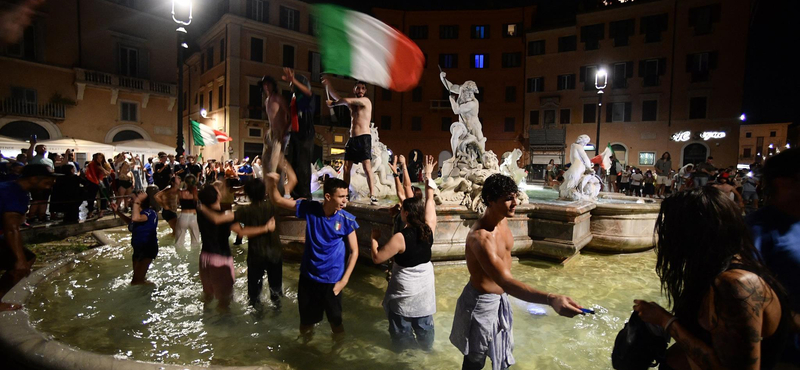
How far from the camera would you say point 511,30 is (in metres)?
33.5

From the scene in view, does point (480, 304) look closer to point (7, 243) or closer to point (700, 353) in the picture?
point (700, 353)

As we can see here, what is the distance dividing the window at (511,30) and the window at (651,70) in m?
10.2

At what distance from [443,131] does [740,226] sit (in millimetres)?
33434

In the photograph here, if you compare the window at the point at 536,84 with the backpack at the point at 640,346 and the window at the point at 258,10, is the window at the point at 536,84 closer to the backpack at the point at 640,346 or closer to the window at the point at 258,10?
the window at the point at 258,10

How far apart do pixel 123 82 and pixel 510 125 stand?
27.6 meters

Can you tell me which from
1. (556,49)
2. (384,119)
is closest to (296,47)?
(384,119)

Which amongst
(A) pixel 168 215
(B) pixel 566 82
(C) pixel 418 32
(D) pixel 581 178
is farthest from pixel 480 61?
(A) pixel 168 215

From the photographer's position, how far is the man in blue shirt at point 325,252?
3.28 m

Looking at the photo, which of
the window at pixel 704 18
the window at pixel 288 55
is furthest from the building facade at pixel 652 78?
the window at pixel 288 55

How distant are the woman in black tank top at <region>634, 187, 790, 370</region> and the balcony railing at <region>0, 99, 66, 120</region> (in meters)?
25.5

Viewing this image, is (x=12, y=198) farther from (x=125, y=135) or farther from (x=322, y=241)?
(x=125, y=135)

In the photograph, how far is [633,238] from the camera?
694 centimetres

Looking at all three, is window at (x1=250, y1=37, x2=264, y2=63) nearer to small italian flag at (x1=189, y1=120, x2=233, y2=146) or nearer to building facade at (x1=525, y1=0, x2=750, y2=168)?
small italian flag at (x1=189, y1=120, x2=233, y2=146)

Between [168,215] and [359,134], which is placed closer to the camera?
[168,215]
